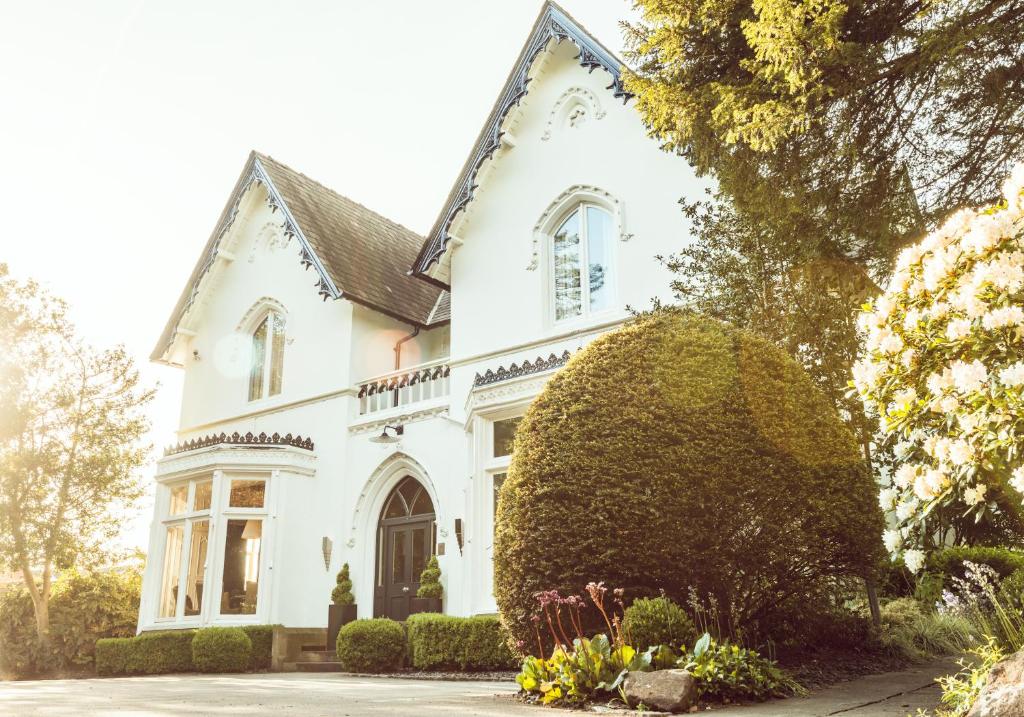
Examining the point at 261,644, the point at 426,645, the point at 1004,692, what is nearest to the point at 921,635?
the point at 1004,692

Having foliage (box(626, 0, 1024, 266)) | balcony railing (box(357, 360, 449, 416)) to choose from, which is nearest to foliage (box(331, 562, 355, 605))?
balcony railing (box(357, 360, 449, 416))

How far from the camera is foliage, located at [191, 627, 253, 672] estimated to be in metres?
16.2

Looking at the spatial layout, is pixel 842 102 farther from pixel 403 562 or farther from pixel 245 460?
pixel 245 460

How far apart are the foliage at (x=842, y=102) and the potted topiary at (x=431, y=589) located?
9397mm

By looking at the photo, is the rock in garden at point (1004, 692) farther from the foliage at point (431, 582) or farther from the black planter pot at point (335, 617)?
the black planter pot at point (335, 617)

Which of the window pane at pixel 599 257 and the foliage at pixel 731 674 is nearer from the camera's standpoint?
the foliage at pixel 731 674

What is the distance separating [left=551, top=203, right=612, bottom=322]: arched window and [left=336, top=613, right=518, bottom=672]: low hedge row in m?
6.29

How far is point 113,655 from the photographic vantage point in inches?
722

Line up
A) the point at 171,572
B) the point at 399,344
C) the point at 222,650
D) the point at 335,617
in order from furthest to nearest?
the point at 399,344
the point at 171,572
the point at 335,617
the point at 222,650

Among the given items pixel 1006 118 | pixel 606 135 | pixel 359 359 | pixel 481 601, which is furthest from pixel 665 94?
pixel 359 359

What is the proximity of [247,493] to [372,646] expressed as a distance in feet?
19.1

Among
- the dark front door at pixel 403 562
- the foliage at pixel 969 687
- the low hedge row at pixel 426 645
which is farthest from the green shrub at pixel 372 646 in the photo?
the foliage at pixel 969 687

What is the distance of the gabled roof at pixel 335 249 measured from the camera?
19.5 m

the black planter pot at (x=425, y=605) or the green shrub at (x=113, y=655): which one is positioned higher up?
the black planter pot at (x=425, y=605)
